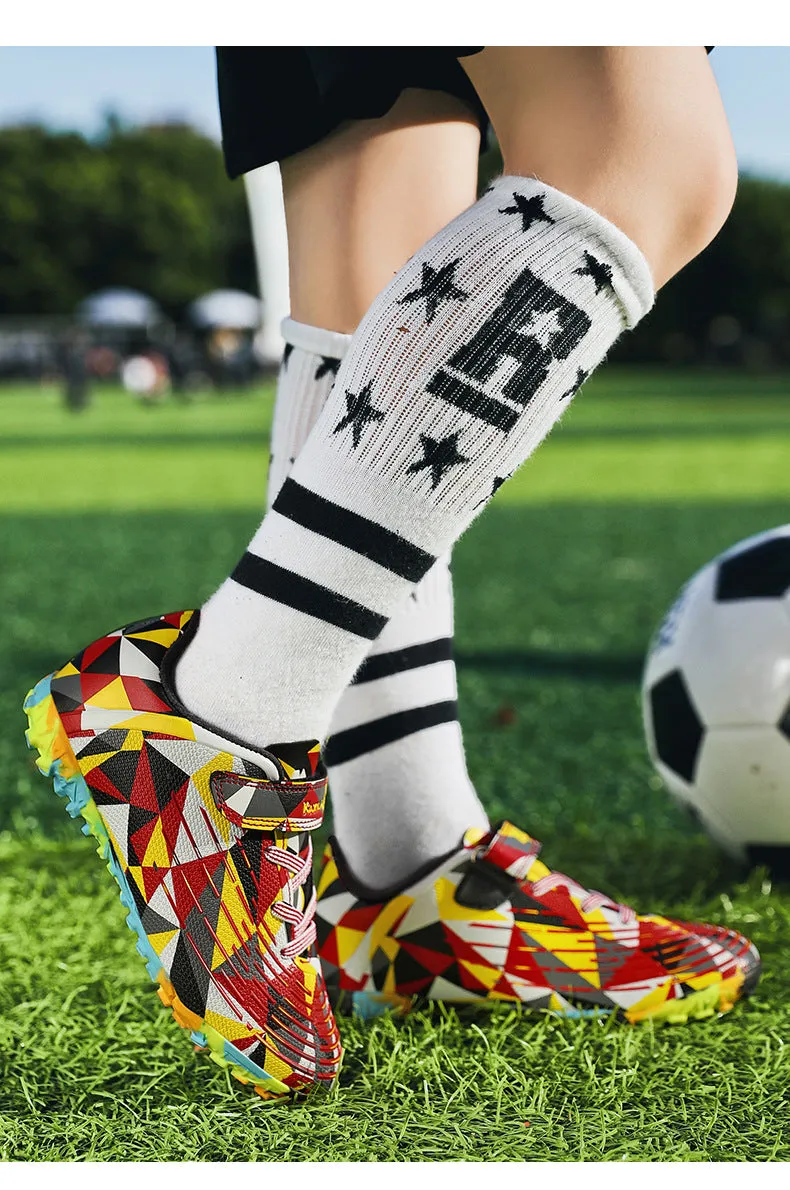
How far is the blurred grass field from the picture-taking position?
3.29 feet

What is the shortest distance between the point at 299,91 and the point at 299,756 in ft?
2.09

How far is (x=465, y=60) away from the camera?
102 cm

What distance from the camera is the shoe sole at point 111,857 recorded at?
102 cm

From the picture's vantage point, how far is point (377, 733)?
1.26 m

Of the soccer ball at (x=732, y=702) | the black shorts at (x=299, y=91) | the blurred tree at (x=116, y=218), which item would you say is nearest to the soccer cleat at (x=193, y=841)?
the black shorts at (x=299, y=91)

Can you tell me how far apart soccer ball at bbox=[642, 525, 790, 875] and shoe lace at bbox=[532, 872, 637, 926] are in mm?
419

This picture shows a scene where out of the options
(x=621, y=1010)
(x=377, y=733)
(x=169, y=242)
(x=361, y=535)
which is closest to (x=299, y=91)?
(x=361, y=535)

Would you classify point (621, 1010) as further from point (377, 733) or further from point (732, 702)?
point (732, 702)

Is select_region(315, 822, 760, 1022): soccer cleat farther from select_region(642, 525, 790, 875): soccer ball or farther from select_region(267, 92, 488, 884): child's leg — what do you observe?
select_region(642, 525, 790, 875): soccer ball

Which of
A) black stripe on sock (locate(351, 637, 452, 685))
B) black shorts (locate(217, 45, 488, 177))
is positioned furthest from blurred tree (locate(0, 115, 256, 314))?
black stripe on sock (locate(351, 637, 452, 685))

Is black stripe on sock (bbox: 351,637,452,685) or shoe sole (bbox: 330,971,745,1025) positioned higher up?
black stripe on sock (bbox: 351,637,452,685)

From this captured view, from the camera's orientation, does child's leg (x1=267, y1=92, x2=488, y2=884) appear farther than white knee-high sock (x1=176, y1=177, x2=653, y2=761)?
Yes

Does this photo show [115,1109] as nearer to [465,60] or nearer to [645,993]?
[645,993]

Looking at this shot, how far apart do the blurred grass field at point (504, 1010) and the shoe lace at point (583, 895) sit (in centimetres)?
11
